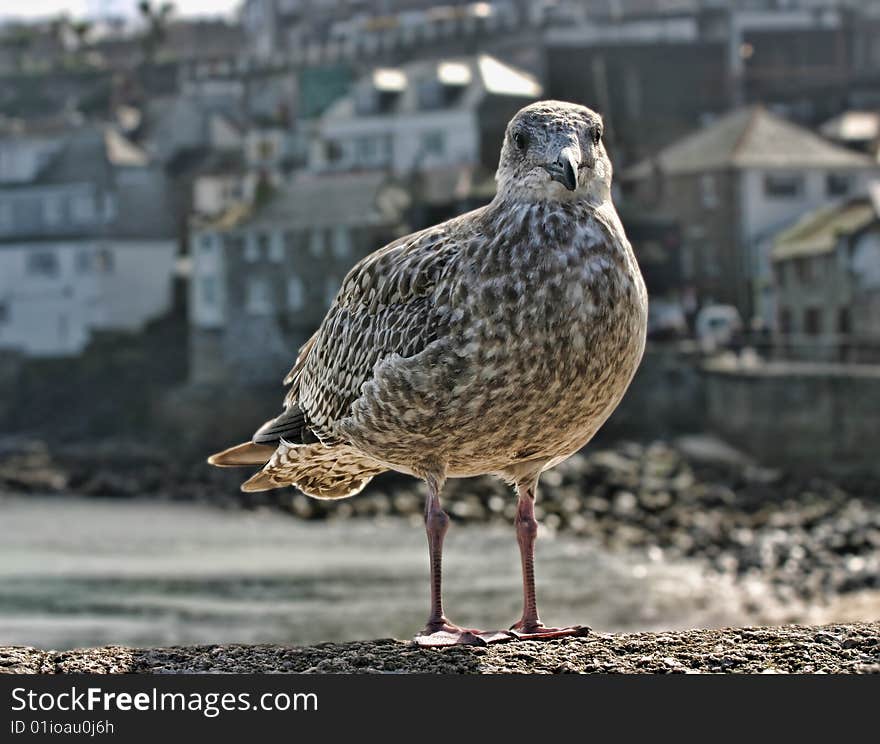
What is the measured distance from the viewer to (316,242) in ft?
249

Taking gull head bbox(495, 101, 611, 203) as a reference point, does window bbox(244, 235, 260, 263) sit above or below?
below

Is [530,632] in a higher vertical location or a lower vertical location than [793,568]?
higher

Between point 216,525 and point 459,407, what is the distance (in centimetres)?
4764

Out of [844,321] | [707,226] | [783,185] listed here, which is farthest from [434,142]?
[844,321]

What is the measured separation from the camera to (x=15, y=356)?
283 ft

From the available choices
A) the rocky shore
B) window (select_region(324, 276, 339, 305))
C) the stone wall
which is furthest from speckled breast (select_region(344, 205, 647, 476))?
window (select_region(324, 276, 339, 305))

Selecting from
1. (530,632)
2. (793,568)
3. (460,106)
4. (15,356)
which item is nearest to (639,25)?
(460,106)

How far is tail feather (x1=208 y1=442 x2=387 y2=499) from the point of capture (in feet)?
25.1

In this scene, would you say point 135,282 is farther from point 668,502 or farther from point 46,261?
point 668,502

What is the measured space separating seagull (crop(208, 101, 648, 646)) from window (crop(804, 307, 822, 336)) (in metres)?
57.0

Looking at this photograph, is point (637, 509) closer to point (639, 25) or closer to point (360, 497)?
point (360, 497)

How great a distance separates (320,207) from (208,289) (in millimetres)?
7771

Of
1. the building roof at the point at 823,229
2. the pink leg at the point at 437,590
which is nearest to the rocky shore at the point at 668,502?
the building roof at the point at 823,229

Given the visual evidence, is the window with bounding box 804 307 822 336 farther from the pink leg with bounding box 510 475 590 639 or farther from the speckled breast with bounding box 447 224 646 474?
the speckled breast with bounding box 447 224 646 474
